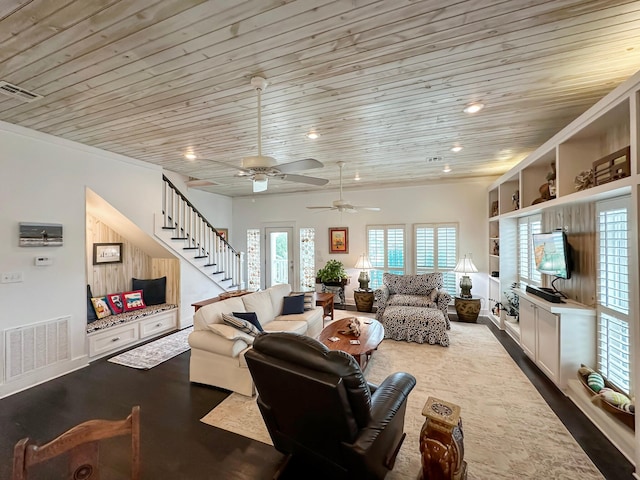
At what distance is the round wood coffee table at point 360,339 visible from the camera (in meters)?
3.18

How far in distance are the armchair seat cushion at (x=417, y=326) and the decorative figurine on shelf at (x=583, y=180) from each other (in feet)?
8.09

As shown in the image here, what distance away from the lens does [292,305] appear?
4.68m

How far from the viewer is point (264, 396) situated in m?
1.89

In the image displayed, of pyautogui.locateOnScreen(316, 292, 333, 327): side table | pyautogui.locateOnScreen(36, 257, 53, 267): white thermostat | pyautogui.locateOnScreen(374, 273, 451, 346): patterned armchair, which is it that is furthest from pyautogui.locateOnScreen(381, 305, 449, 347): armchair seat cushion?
pyautogui.locateOnScreen(36, 257, 53, 267): white thermostat

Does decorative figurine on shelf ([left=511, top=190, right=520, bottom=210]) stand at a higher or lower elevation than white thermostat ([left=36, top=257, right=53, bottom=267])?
higher

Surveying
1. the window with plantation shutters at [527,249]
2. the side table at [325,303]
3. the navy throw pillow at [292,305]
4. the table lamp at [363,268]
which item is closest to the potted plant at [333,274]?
the table lamp at [363,268]

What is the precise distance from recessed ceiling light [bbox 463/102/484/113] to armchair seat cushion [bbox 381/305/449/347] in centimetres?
297

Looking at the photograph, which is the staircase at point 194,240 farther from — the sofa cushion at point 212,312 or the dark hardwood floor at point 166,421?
the dark hardwood floor at point 166,421

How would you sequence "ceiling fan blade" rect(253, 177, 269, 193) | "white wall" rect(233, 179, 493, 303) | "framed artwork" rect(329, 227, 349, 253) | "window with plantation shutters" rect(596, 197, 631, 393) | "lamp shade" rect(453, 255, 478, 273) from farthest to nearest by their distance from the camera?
1. "framed artwork" rect(329, 227, 349, 253)
2. "white wall" rect(233, 179, 493, 303)
3. "lamp shade" rect(453, 255, 478, 273)
4. "ceiling fan blade" rect(253, 177, 269, 193)
5. "window with plantation shutters" rect(596, 197, 631, 393)

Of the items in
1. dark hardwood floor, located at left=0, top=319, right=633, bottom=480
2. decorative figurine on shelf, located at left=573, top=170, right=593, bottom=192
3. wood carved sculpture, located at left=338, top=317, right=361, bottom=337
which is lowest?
dark hardwood floor, located at left=0, top=319, right=633, bottom=480

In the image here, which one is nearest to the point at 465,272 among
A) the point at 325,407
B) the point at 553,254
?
the point at 553,254

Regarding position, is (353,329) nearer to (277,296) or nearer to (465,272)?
(277,296)

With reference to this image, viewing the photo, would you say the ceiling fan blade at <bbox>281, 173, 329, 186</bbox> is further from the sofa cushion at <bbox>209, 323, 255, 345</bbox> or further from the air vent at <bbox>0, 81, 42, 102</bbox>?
the air vent at <bbox>0, 81, 42, 102</bbox>

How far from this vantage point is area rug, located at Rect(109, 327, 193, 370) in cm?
377
